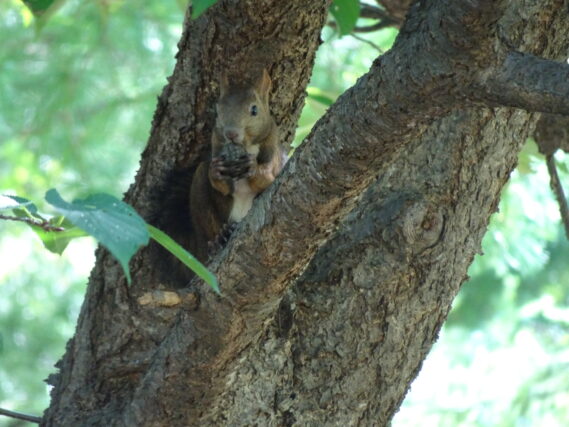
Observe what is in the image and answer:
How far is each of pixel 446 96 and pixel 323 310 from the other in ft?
1.67

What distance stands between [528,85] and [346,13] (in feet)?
1.67

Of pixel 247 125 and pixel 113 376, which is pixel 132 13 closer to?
pixel 247 125

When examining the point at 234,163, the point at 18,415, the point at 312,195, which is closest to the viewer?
the point at 312,195

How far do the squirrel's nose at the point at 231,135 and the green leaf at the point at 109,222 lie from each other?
106 cm

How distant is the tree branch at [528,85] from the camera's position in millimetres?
1057

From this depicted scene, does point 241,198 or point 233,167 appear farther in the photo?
point 241,198

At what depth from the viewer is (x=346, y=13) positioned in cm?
153

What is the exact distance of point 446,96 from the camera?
1.18 metres

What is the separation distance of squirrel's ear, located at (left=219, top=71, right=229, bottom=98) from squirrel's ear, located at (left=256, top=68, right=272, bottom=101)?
62 mm

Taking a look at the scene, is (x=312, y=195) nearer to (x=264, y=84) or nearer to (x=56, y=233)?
(x=56, y=233)

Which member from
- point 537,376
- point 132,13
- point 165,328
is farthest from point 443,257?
point 537,376

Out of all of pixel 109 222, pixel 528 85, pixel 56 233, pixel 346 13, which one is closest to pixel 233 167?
pixel 346 13

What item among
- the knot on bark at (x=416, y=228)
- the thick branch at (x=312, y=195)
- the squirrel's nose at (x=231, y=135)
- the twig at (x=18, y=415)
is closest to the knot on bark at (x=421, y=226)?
the knot on bark at (x=416, y=228)

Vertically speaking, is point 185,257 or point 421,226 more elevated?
point 421,226
